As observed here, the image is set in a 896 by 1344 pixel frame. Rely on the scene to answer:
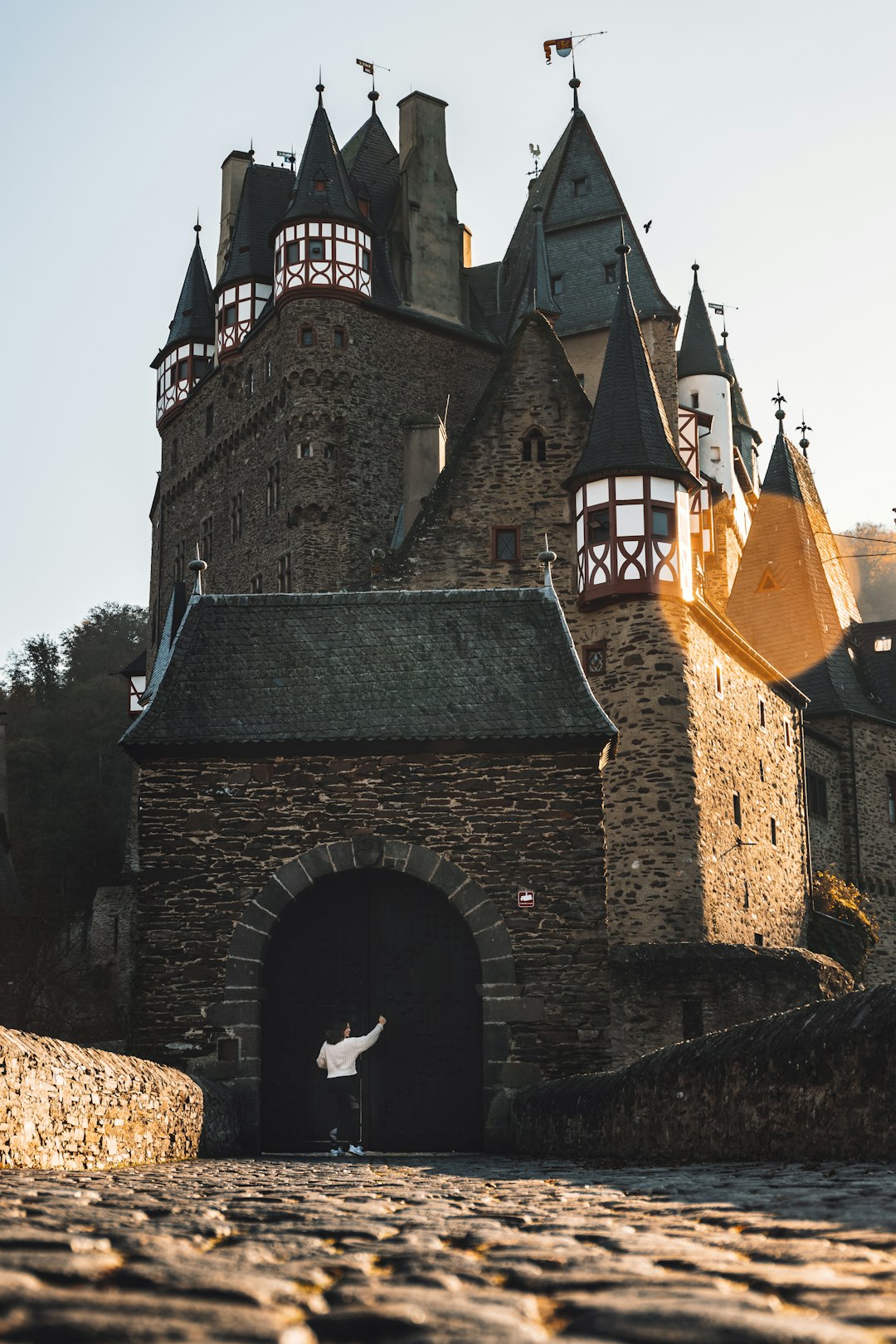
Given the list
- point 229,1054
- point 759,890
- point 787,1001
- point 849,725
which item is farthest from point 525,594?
point 849,725

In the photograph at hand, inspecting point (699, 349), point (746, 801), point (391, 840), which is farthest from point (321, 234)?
point (391, 840)

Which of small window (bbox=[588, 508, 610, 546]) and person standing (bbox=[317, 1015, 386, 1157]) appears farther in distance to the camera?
small window (bbox=[588, 508, 610, 546])

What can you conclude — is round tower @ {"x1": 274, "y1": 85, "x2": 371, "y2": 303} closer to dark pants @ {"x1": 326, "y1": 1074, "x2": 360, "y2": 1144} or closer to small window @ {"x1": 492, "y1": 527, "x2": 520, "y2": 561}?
small window @ {"x1": 492, "y1": 527, "x2": 520, "y2": 561}

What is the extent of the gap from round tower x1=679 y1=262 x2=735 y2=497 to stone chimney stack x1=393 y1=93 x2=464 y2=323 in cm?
697

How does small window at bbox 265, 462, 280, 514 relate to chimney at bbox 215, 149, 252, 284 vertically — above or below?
below

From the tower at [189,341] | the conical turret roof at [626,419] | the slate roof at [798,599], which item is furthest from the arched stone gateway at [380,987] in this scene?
the tower at [189,341]

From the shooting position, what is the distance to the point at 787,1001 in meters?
22.5

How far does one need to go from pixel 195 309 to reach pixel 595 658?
29.6 m

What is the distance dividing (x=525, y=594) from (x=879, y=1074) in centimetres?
1254

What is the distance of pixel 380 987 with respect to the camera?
15938 millimetres

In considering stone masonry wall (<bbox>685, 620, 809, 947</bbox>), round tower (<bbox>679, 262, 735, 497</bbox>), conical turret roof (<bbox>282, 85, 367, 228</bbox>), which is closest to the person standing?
stone masonry wall (<bbox>685, 620, 809, 947</bbox>)

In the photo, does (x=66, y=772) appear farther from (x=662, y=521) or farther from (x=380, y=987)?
(x=380, y=987)

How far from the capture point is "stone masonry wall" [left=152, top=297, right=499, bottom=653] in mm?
43000

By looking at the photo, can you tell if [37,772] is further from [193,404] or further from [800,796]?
[800,796]
